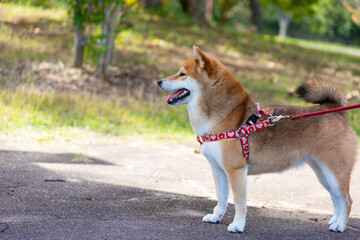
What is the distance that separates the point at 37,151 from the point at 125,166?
4.56 ft

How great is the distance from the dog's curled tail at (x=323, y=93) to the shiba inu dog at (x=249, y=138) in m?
0.16

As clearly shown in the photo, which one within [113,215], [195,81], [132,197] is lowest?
[132,197]

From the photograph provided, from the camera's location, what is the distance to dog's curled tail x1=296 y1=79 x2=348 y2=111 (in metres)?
4.91

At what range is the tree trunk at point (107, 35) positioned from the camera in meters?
11.9

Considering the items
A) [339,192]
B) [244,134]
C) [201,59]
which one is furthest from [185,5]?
[339,192]

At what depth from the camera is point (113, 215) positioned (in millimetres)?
4875

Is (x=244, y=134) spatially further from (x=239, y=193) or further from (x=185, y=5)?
(x=185, y=5)

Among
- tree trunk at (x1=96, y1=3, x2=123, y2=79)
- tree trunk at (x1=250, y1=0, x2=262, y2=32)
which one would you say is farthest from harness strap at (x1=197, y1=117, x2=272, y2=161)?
tree trunk at (x1=250, y1=0, x2=262, y2=32)

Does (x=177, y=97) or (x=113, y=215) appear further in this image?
(x=113, y=215)

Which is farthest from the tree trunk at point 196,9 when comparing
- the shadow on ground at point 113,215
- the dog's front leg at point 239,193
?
the dog's front leg at point 239,193

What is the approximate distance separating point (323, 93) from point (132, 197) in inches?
94.6

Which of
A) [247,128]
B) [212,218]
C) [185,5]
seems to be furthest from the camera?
[185,5]

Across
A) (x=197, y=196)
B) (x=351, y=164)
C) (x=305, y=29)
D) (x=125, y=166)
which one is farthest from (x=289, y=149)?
(x=305, y=29)

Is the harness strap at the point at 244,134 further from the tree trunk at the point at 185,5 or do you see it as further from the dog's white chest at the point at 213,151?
the tree trunk at the point at 185,5
